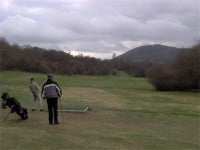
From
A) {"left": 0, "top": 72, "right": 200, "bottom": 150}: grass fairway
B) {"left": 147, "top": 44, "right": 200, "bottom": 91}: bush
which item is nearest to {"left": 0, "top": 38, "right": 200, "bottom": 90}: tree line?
{"left": 147, "top": 44, "right": 200, "bottom": 91}: bush

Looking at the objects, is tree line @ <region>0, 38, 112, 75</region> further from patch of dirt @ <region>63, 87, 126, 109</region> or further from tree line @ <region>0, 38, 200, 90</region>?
patch of dirt @ <region>63, 87, 126, 109</region>

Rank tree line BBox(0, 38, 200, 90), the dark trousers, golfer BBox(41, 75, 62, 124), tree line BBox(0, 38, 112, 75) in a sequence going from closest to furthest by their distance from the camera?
golfer BBox(41, 75, 62, 124) < the dark trousers < tree line BBox(0, 38, 200, 90) < tree line BBox(0, 38, 112, 75)

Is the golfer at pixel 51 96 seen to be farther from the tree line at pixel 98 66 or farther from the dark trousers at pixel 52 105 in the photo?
the tree line at pixel 98 66

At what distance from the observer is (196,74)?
5525 cm

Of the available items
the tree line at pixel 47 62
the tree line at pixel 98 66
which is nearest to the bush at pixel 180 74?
the tree line at pixel 98 66

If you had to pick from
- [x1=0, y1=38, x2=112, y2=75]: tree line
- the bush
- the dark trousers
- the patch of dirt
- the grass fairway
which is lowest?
the grass fairway

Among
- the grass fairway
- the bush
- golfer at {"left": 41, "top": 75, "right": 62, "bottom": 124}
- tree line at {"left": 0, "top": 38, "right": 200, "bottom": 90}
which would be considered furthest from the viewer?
tree line at {"left": 0, "top": 38, "right": 200, "bottom": 90}

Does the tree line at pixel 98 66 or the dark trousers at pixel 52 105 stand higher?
the tree line at pixel 98 66

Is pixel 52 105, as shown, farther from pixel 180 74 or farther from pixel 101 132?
pixel 180 74

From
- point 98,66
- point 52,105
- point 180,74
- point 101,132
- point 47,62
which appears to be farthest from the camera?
point 98,66

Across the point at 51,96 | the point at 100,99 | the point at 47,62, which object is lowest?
the point at 100,99

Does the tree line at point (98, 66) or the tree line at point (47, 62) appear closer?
the tree line at point (98, 66)

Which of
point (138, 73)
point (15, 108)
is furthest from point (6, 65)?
point (15, 108)

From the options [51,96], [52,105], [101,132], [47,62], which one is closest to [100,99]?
[52,105]
